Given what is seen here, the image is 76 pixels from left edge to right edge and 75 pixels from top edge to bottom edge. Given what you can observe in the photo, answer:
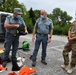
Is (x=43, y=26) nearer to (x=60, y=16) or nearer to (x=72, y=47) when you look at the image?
(x=72, y=47)

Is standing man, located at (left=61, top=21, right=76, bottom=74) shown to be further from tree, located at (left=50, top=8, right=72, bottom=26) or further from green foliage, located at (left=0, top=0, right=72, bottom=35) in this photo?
tree, located at (left=50, top=8, right=72, bottom=26)

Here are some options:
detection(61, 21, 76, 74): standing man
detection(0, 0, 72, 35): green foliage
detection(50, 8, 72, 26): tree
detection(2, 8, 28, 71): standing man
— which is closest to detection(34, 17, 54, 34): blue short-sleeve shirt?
detection(2, 8, 28, 71): standing man

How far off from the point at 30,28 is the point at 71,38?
84.6 feet

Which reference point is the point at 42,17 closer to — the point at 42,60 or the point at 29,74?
the point at 42,60

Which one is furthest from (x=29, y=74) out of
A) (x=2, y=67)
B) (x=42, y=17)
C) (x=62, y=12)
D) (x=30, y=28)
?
(x=62, y=12)

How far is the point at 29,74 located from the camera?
20.4ft

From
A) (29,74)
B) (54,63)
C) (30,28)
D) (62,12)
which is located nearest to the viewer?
(29,74)

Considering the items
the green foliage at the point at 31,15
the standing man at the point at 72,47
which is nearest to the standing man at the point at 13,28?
the standing man at the point at 72,47

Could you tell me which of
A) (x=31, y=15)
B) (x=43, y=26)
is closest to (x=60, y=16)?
(x=31, y=15)

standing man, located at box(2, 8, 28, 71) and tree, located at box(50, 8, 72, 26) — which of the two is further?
tree, located at box(50, 8, 72, 26)

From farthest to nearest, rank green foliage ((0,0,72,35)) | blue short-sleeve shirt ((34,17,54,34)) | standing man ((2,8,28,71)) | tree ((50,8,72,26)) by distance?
tree ((50,8,72,26)), green foliage ((0,0,72,35)), blue short-sleeve shirt ((34,17,54,34)), standing man ((2,8,28,71))

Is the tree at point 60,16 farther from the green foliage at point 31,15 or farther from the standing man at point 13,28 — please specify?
the standing man at point 13,28

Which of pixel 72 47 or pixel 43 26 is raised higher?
pixel 43 26

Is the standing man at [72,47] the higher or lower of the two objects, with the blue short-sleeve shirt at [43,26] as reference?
lower
